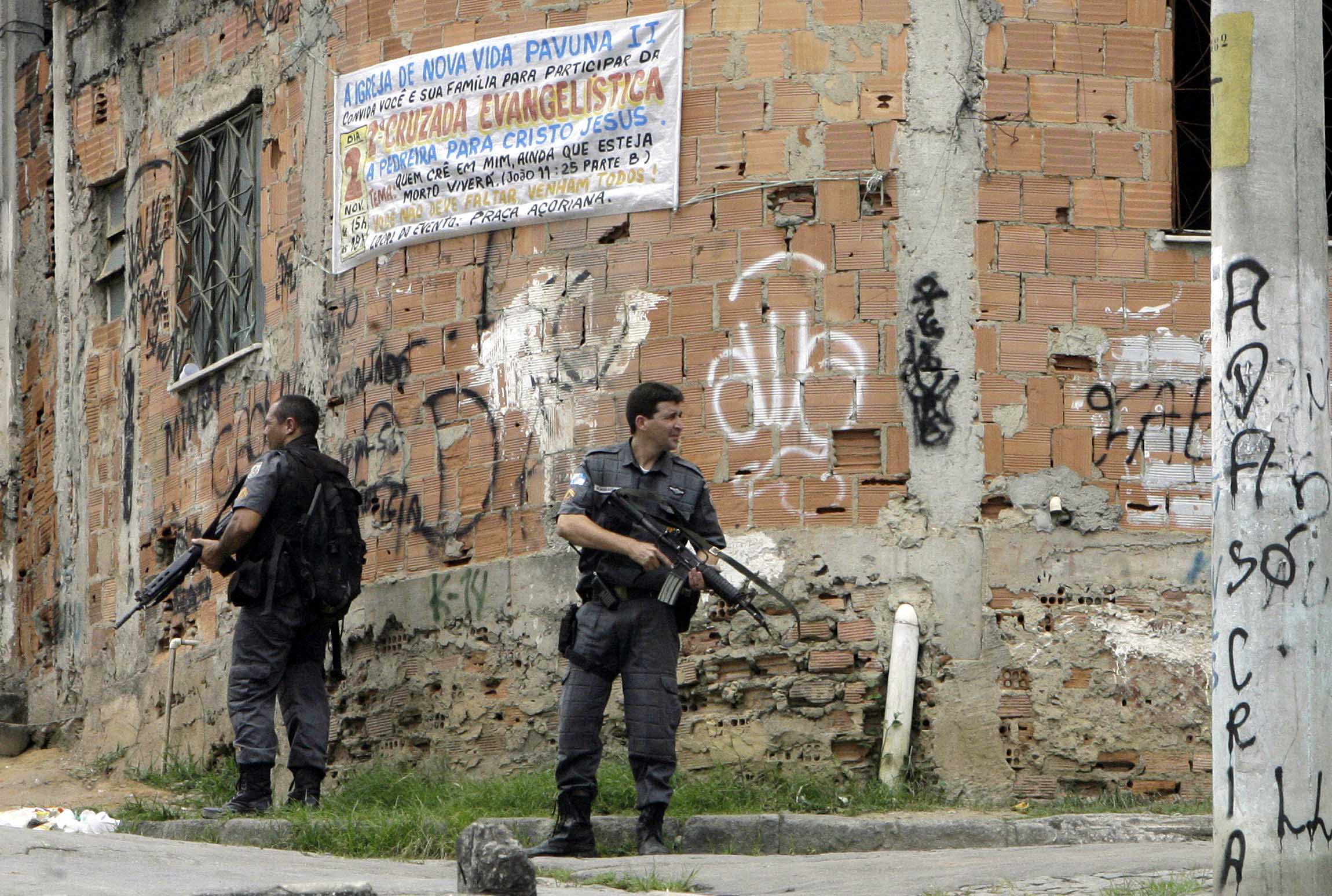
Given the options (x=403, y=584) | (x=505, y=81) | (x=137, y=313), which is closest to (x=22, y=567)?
(x=137, y=313)

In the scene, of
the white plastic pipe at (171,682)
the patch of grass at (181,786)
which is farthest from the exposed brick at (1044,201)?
the white plastic pipe at (171,682)

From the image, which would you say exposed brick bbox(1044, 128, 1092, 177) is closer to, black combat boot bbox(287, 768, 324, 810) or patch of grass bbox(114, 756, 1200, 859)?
patch of grass bbox(114, 756, 1200, 859)

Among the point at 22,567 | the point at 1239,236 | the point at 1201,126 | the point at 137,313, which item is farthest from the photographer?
the point at 22,567

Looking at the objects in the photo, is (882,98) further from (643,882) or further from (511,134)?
(643,882)

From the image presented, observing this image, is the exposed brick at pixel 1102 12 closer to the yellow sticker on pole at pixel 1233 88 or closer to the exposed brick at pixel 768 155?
the exposed brick at pixel 768 155

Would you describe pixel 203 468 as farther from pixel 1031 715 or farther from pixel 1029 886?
pixel 1029 886

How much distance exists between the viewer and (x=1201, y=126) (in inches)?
384

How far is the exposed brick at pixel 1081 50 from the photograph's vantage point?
373 inches

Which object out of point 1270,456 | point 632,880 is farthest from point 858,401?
point 1270,456

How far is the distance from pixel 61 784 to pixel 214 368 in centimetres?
231

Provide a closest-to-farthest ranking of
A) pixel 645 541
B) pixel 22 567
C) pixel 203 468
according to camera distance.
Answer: pixel 645 541
pixel 203 468
pixel 22 567

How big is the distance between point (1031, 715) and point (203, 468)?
16.1 feet

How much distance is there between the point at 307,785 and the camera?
359 inches

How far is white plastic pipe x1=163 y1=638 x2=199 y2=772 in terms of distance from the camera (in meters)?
11.6
